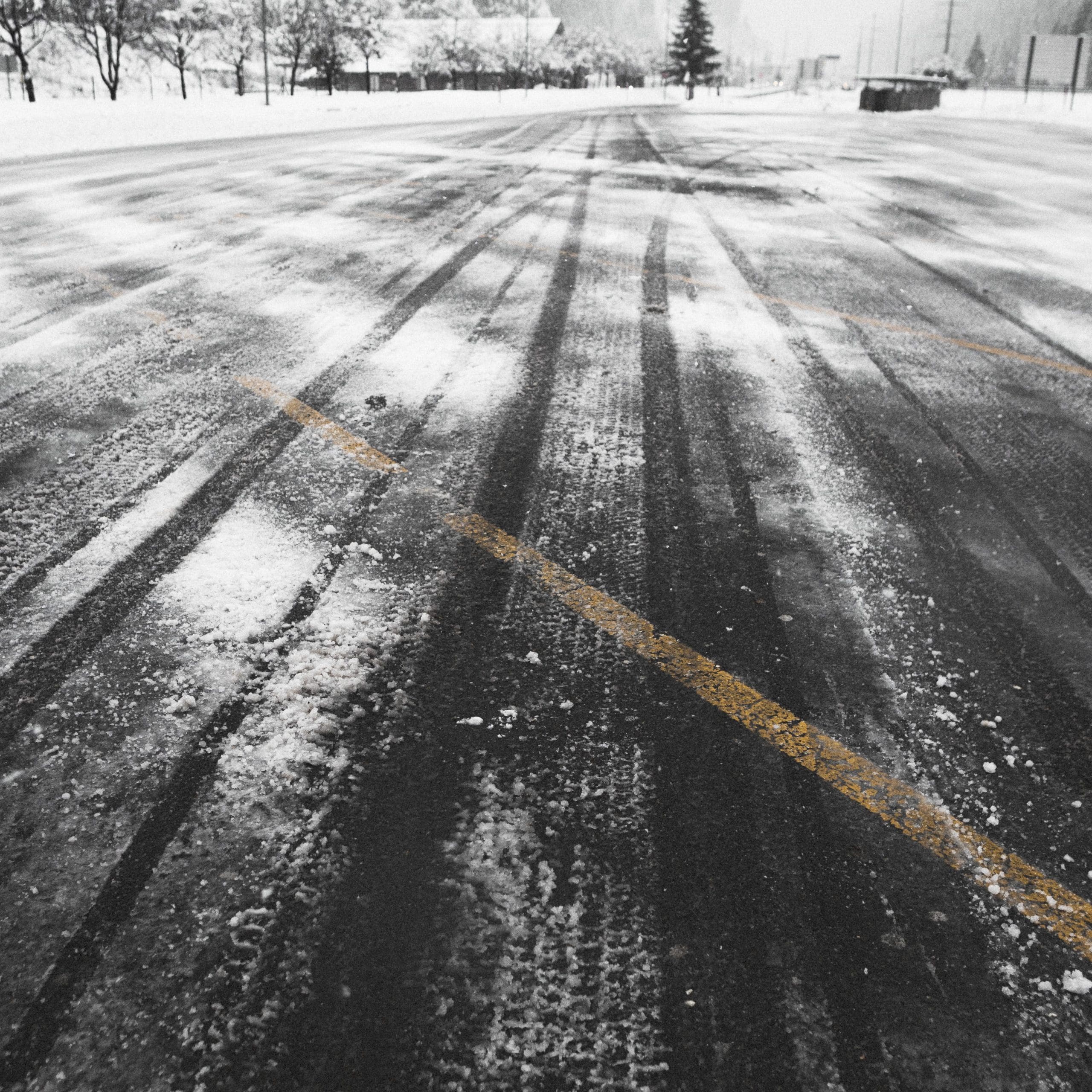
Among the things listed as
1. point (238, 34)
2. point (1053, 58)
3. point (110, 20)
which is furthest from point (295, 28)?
point (1053, 58)

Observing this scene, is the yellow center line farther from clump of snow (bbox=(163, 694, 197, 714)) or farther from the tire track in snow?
clump of snow (bbox=(163, 694, 197, 714))

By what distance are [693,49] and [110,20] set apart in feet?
172

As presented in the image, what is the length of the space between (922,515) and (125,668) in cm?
332

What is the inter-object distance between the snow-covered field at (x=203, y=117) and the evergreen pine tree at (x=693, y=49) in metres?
29.7

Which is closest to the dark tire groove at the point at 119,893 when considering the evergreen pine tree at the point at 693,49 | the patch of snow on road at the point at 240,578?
the patch of snow on road at the point at 240,578

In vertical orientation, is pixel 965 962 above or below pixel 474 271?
below

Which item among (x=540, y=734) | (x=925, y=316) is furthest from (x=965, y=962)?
(x=925, y=316)

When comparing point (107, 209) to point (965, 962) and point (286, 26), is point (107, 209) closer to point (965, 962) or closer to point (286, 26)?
point (965, 962)

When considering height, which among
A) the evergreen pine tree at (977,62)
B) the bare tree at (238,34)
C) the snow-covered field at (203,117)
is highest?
the evergreen pine tree at (977,62)

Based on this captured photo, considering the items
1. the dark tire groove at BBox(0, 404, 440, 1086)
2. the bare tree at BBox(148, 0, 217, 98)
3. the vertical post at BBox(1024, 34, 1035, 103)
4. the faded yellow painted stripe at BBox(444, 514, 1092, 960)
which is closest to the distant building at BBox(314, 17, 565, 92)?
the bare tree at BBox(148, 0, 217, 98)

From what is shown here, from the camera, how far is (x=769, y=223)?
994 cm

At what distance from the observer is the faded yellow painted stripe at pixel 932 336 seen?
18.1ft

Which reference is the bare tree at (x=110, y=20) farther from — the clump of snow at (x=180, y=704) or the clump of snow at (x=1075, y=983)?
the clump of snow at (x=1075, y=983)

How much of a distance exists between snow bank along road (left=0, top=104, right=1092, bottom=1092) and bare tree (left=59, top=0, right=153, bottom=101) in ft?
126
